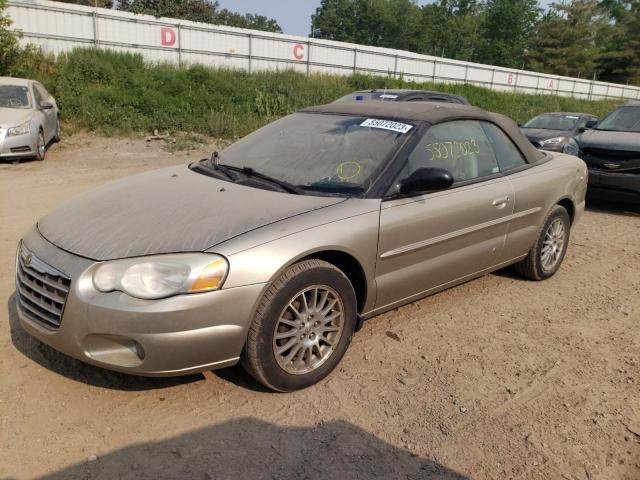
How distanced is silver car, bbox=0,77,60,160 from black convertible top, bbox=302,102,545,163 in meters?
7.49

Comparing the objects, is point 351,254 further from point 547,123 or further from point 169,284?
point 547,123

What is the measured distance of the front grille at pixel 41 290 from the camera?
266cm

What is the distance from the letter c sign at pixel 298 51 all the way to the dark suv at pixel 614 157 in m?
15.4

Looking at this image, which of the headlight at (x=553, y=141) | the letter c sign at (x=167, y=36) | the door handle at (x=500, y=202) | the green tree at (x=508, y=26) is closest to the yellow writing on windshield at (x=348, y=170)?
the door handle at (x=500, y=202)

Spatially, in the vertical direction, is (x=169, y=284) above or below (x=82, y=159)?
above

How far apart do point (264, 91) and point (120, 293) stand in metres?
16.1

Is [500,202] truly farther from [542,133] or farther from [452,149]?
[542,133]

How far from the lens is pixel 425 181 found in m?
3.34

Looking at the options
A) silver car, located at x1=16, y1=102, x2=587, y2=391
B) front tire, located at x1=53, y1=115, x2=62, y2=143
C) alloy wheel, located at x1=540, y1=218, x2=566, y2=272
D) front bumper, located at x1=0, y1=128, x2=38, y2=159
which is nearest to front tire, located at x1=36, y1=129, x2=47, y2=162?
front bumper, located at x1=0, y1=128, x2=38, y2=159

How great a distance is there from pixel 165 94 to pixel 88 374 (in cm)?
1416

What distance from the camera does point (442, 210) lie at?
3639mm

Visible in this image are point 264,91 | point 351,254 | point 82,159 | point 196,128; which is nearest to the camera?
point 351,254

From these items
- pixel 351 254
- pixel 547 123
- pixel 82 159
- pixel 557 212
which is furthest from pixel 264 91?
pixel 351 254

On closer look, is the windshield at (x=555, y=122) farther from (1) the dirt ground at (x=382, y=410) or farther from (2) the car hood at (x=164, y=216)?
(2) the car hood at (x=164, y=216)
